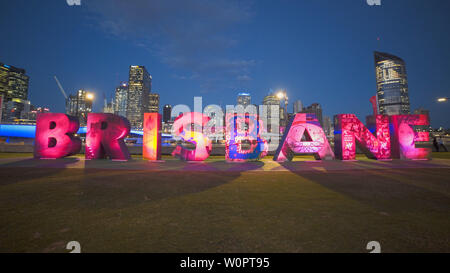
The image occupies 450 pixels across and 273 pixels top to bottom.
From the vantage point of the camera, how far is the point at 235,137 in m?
14.1

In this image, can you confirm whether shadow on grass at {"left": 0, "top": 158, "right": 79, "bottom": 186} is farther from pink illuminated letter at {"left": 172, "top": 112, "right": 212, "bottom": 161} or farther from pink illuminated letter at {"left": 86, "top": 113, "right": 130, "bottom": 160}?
pink illuminated letter at {"left": 172, "top": 112, "right": 212, "bottom": 161}

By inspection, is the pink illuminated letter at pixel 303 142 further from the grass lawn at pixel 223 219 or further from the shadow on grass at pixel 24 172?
the shadow on grass at pixel 24 172

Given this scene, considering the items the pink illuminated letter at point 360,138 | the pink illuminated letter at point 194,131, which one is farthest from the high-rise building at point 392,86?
the pink illuminated letter at point 194,131

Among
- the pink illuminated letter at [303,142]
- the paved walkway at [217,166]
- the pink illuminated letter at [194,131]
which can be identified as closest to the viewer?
the paved walkway at [217,166]

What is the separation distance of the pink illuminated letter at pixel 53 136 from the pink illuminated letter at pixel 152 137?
5.88 metres

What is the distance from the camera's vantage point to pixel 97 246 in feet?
8.33

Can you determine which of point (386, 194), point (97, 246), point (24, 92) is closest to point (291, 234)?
point (97, 246)

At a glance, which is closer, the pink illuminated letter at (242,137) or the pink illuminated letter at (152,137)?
the pink illuminated letter at (242,137)

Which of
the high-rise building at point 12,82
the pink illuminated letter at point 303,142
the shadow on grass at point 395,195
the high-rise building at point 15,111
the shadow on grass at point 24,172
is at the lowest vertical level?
the shadow on grass at point 395,195

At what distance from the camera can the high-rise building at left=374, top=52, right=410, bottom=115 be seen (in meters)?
139

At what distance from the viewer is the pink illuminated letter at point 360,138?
14.8 metres

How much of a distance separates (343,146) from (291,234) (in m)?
14.5

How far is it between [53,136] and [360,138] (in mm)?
24168

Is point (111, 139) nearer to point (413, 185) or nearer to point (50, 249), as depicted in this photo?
point (50, 249)
